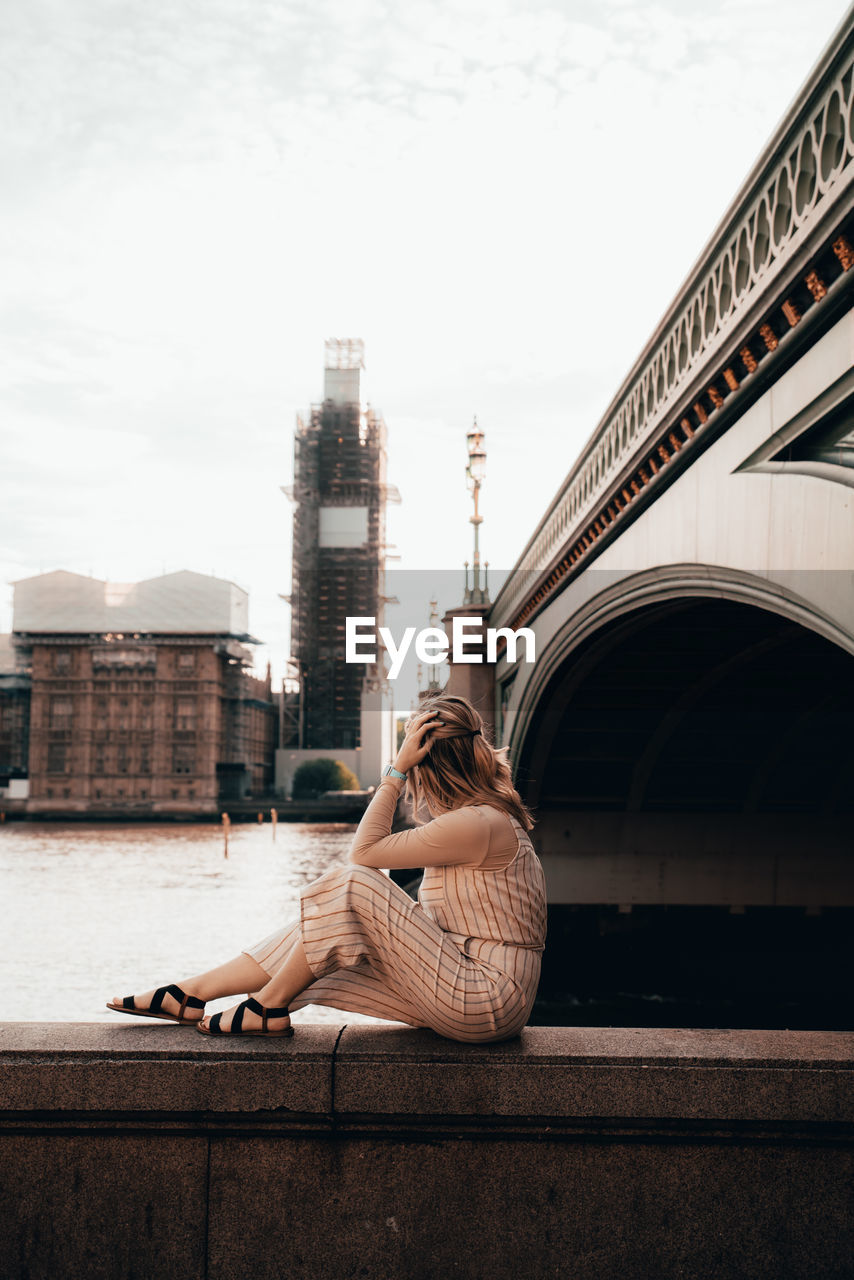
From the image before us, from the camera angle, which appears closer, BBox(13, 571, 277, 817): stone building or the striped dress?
the striped dress

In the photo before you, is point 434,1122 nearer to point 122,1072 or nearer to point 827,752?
point 122,1072

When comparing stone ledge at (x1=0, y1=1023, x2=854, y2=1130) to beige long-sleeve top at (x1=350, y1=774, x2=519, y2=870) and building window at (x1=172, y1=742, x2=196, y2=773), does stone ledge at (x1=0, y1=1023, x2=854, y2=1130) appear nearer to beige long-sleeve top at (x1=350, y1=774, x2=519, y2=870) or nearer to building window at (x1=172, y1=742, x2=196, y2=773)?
beige long-sleeve top at (x1=350, y1=774, x2=519, y2=870)

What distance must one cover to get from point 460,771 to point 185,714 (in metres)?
67.9

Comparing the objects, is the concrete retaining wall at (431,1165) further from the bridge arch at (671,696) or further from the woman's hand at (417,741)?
the bridge arch at (671,696)

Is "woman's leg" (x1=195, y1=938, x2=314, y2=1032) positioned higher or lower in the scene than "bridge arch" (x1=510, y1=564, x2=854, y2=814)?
lower

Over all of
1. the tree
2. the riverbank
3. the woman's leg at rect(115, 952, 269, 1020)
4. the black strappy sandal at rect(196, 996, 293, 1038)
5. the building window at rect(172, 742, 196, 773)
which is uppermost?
the woman's leg at rect(115, 952, 269, 1020)

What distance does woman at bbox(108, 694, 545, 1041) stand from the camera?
2973mm

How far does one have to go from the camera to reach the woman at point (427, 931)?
2973mm

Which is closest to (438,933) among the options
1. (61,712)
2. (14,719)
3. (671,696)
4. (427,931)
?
(427,931)

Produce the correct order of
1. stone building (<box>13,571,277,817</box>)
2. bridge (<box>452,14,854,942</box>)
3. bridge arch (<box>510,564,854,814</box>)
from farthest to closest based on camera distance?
stone building (<box>13,571,277,817</box>) < bridge arch (<box>510,564,854,814</box>) < bridge (<box>452,14,854,942</box>)

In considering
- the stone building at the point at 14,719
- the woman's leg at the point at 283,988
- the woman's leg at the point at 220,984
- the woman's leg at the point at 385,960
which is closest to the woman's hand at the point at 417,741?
the woman's leg at the point at 385,960

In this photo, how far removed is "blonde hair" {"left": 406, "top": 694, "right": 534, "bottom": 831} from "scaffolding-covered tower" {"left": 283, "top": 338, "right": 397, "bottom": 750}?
69.0 meters

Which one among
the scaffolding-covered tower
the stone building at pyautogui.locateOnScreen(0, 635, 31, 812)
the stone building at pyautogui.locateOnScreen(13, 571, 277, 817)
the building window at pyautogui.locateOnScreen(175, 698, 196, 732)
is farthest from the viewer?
the scaffolding-covered tower

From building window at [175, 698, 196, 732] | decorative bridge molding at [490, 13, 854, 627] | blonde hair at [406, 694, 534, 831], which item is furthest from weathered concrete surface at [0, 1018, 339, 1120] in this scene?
building window at [175, 698, 196, 732]
